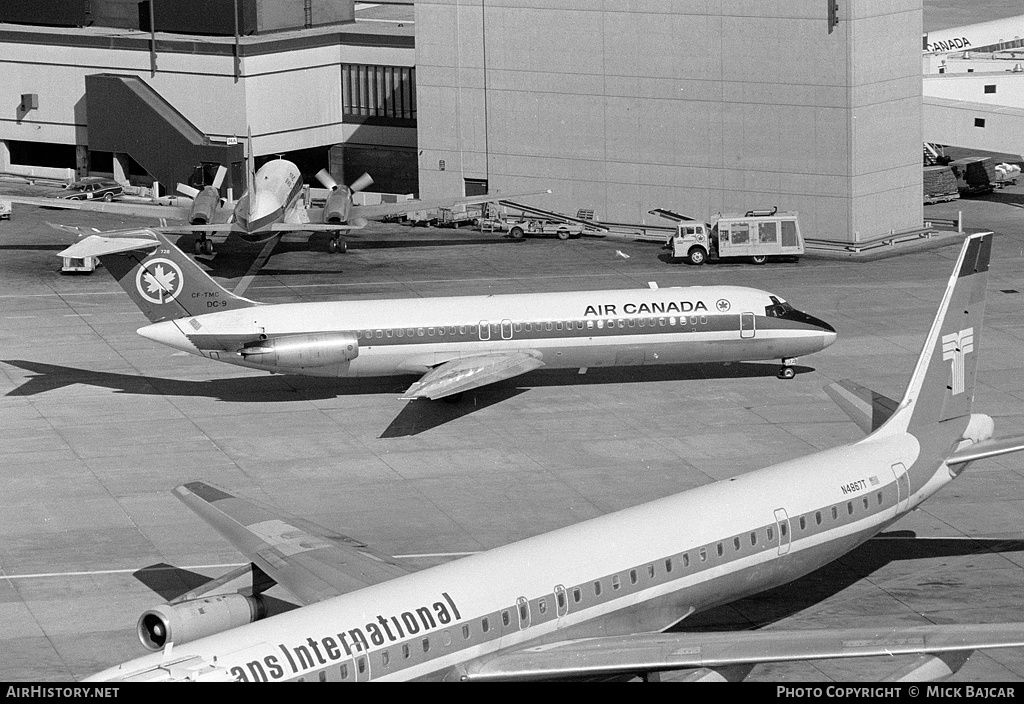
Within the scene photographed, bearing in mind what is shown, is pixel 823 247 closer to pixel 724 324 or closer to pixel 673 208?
pixel 673 208

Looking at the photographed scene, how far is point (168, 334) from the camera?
5075 centimetres

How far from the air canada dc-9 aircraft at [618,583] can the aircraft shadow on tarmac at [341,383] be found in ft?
57.3

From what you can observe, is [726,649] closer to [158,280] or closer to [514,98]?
[158,280]

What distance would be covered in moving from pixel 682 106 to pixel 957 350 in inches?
1803

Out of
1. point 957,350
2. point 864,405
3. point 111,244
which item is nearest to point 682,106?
point 111,244

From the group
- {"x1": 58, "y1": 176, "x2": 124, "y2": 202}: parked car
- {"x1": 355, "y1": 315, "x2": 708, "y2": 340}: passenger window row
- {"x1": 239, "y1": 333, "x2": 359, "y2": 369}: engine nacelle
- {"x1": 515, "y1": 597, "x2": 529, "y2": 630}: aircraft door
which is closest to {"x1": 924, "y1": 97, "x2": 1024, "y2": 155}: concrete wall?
{"x1": 355, "y1": 315, "x2": 708, "y2": 340}: passenger window row

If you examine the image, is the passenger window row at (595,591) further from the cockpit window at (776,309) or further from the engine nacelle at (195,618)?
the cockpit window at (776,309)

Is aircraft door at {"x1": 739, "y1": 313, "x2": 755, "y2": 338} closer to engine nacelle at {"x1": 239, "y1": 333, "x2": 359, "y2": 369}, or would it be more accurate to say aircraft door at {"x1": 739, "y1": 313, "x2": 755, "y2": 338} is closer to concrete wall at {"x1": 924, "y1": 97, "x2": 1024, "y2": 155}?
engine nacelle at {"x1": 239, "y1": 333, "x2": 359, "y2": 369}

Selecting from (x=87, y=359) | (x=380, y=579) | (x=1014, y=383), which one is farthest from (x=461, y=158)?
(x=380, y=579)

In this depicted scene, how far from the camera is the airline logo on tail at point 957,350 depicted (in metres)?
35.8

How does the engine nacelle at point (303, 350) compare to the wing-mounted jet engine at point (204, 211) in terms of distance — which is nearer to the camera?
the engine nacelle at point (303, 350)

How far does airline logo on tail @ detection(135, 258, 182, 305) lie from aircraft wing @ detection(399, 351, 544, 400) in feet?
29.0

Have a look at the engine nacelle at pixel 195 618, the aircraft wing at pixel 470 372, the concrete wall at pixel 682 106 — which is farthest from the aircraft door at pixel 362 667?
the concrete wall at pixel 682 106

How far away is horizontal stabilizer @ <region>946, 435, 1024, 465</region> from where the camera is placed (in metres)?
34.0
